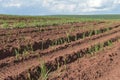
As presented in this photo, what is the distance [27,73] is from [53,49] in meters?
4.24

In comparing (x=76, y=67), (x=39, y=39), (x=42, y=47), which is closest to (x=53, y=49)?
(x=42, y=47)

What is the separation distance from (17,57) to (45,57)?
3.49 ft

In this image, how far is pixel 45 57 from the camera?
13.1 meters

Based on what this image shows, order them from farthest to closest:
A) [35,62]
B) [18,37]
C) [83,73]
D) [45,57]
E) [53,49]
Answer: [18,37] < [53,49] < [45,57] < [35,62] < [83,73]

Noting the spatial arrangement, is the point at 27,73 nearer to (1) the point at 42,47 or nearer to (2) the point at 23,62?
(2) the point at 23,62

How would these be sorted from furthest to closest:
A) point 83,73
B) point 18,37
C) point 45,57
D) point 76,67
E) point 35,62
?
1. point 18,37
2. point 45,57
3. point 35,62
4. point 76,67
5. point 83,73

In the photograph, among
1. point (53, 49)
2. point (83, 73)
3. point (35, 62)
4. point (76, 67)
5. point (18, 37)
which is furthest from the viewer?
point (18, 37)

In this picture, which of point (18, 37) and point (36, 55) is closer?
point (36, 55)

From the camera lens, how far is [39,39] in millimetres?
16562

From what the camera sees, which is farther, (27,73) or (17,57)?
(17,57)

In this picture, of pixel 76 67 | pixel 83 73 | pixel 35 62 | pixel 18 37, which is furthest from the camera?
pixel 18 37

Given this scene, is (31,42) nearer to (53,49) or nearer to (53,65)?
(53,49)

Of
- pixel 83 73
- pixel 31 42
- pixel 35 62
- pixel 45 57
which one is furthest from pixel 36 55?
pixel 83 73

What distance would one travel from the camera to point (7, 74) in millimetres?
10539
